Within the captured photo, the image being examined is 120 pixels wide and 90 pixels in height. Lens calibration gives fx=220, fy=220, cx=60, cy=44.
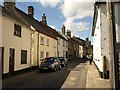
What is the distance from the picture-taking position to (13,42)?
19234mm

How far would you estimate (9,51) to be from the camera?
60.4ft

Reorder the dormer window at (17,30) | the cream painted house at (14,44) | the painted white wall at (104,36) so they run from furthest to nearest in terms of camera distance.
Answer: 1. the dormer window at (17,30)
2. the cream painted house at (14,44)
3. the painted white wall at (104,36)

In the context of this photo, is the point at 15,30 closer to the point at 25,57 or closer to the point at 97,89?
the point at 25,57

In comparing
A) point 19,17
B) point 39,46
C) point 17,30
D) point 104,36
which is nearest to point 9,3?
point 19,17

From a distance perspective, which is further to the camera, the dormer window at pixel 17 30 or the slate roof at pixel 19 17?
the dormer window at pixel 17 30

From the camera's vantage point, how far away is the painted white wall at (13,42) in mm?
17500

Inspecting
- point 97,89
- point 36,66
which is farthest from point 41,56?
point 97,89

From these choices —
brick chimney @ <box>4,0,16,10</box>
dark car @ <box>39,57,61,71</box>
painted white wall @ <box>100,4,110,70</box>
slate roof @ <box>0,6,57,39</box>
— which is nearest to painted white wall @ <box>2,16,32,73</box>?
slate roof @ <box>0,6,57,39</box>

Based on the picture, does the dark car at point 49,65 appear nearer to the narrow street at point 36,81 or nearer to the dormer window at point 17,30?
the dormer window at point 17,30

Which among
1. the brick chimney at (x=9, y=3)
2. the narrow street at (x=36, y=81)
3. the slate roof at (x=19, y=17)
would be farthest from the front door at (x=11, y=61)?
the brick chimney at (x=9, y=3)

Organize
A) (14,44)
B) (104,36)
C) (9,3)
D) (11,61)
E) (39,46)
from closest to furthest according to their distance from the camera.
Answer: (104,36) < (11,61) < (14,44) < (9,3) < (39,46)

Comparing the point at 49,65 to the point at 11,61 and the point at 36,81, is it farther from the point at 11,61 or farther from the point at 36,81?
the point at 36,81

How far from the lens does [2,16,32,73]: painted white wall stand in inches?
689

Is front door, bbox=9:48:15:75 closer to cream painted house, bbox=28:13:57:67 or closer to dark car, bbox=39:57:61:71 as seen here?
dark car, bbox=39:57:61:71
